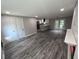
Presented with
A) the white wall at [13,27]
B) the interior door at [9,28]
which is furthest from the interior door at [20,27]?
the interior door at [9,28]

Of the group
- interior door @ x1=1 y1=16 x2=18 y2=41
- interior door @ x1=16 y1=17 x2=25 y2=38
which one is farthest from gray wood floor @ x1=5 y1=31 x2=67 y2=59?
interior door @ x1=16 y1=17 x2=25 y2=38

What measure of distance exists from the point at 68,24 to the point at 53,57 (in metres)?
10.5

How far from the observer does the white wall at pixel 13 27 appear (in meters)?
5.00

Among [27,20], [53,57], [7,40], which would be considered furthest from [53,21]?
[53,57]

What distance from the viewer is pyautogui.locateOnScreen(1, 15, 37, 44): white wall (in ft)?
16.4

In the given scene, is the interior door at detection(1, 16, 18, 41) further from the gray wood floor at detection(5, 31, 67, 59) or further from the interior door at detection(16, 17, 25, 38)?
the gray wood floor at detection(5, 31, 67, 59)

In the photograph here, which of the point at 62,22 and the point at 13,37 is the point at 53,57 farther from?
the point at 62,22

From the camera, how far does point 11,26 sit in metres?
5.68

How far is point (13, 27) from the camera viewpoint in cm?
590

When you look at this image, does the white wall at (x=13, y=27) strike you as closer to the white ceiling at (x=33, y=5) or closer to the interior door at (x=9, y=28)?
the interior door at (x=9, y=28)

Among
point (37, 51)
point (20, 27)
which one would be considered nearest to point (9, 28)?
point (20, 27)

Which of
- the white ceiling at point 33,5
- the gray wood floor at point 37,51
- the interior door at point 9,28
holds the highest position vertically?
the white ceiling at point 33,5

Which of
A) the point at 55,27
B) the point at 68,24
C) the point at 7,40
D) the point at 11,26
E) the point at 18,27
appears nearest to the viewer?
the point at 7,40

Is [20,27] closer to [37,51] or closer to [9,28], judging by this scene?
[9,28]
